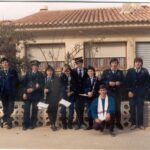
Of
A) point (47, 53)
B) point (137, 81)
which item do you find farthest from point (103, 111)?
point (47, 53)

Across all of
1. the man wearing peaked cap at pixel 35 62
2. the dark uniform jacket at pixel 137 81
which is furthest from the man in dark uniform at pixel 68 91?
the dark uniform jacket at pixel 137 81

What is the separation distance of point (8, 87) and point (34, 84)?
0.43 m

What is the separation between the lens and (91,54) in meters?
6.61

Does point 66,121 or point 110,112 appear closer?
point 110,112

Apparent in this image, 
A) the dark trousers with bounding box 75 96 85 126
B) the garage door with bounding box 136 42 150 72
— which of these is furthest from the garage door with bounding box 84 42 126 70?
the dark trousers with bounding box 75 96 85 126

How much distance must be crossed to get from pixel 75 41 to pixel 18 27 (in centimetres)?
92

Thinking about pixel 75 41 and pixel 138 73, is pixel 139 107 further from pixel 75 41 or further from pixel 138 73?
pixel 75 41

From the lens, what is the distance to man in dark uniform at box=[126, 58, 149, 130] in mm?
6895

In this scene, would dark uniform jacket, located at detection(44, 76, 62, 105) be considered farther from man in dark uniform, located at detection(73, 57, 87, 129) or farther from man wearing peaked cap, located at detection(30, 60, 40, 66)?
man wearing peaked cap, located at detection(30, 60, 40, 66)

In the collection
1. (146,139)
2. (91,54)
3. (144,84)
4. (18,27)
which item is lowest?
(146,139)

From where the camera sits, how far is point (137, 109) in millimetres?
7148

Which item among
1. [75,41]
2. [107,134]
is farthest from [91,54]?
[107,134]

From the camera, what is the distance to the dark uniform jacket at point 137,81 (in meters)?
6.86

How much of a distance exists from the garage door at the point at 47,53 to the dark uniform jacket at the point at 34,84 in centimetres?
36
